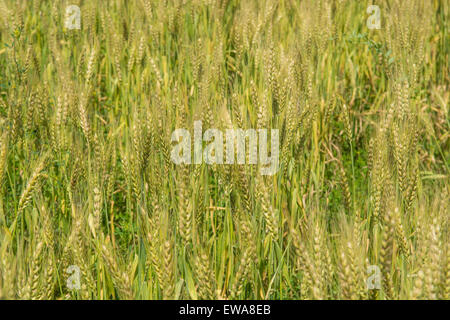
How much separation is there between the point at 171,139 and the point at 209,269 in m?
0.50

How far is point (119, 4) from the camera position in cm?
369

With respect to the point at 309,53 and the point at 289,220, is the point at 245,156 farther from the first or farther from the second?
the point at 309,53

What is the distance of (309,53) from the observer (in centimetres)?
254

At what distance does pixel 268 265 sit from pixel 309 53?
1.18 m

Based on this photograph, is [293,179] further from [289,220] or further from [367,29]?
[367,29]

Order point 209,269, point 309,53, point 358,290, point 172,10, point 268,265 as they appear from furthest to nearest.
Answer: point 172,10 < point 309,53 < point 268,265 < point 209,269 < point 358,290

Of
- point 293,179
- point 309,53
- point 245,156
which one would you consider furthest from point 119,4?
point 245,156

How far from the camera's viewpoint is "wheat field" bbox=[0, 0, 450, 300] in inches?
58.6

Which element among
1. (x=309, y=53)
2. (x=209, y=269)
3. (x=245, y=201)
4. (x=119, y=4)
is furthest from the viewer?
(x=119, y=4)

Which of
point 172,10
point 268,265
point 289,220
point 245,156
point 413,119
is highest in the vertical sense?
point 172,10

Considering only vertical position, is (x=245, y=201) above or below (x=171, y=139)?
below

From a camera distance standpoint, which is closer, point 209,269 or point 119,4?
point 209,269

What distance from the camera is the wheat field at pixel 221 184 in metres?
1.49

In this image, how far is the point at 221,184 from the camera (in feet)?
5.88
